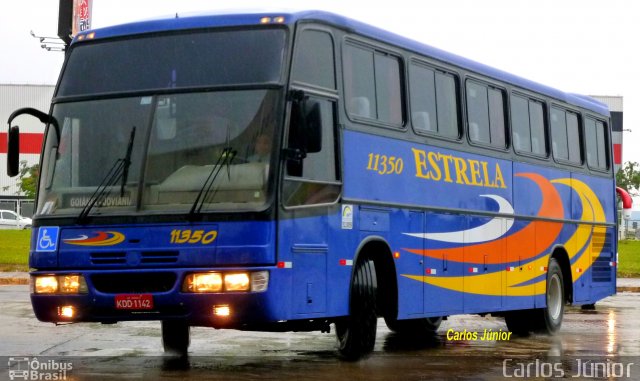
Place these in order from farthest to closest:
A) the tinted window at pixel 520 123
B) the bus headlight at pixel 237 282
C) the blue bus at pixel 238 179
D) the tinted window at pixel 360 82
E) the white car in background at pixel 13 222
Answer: the white car in background at pixel 13 222
the tinted window at pixel 520 123
the tinted window at pixel 360 82
the blue bus at pixel 238 179
the bus headlight at pixel 237 282

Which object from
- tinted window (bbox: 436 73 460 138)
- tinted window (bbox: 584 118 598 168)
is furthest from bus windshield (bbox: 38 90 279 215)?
tinted window (bbox: 584 118 598 168)

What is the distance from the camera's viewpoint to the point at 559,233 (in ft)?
62.4

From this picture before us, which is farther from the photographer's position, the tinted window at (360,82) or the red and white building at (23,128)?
the red and white building at (23,128)

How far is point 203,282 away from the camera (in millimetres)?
11508

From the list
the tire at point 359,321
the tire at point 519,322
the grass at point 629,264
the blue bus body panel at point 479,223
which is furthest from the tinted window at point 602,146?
the grass at point 629,264

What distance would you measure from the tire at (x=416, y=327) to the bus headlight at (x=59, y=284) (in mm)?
6286

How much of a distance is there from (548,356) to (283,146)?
15.0 ft

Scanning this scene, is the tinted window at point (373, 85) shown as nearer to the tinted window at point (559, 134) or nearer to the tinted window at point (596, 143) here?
the tinted window at point (559, 134)

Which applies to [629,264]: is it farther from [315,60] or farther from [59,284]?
[59,284]

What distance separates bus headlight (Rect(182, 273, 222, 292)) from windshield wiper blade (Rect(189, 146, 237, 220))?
0.58 metres

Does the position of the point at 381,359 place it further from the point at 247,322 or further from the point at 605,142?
the point at 605,142

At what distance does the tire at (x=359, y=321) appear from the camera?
13.1 meters

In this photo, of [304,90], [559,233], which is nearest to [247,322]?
[304,90]

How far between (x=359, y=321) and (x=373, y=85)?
253 cm
